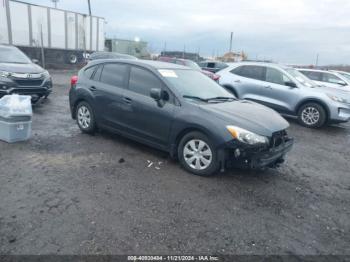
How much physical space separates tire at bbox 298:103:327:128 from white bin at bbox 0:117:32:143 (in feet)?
24.4

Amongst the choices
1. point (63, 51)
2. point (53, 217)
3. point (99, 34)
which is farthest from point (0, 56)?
point (99, 34)

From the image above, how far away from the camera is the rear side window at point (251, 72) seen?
9483 millimetres

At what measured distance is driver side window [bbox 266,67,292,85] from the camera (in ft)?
29.5

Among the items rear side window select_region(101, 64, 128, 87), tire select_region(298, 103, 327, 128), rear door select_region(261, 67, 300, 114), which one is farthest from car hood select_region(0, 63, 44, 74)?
tire select_region(298, 103, 327, 128)

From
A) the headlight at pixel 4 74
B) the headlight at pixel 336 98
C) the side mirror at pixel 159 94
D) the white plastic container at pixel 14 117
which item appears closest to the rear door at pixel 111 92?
the side mirror at pixel 159 94

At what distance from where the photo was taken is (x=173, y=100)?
15.5ft

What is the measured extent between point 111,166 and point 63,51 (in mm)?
21027

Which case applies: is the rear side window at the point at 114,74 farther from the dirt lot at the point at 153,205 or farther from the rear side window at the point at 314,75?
the rear side window at the point at 314,75

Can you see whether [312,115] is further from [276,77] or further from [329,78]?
[329,78]

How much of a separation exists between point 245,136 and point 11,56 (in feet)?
26.2

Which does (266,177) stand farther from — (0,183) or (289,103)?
(289,103)

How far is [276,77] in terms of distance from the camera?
9180mm

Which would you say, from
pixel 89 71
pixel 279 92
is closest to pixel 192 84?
pixel 89 71

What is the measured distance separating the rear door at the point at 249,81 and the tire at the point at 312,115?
4.41 feet
